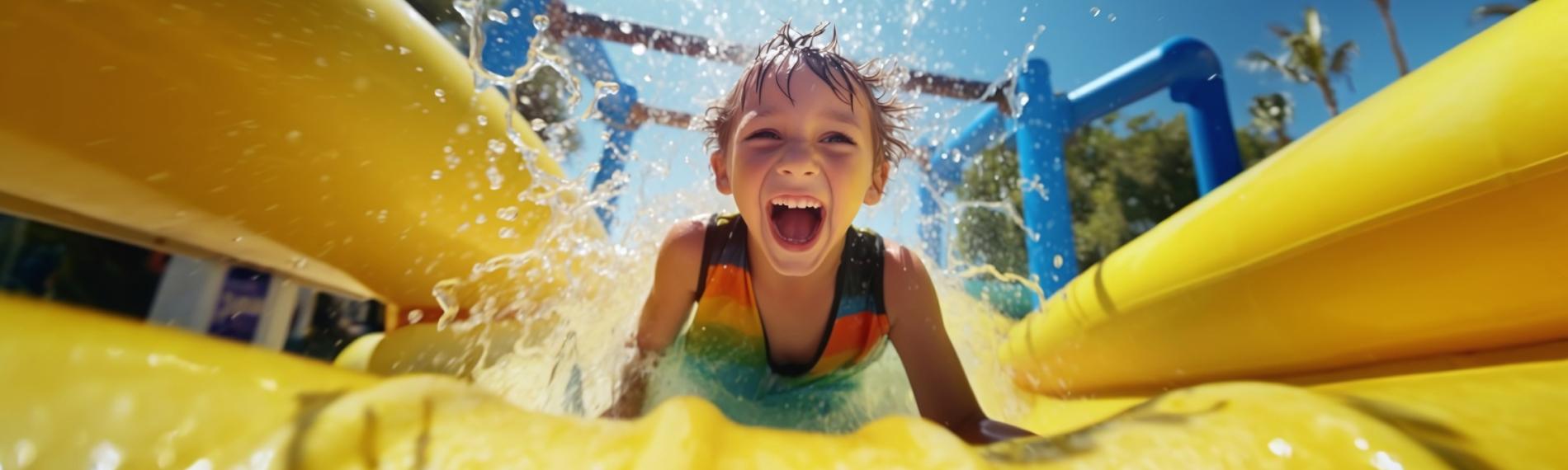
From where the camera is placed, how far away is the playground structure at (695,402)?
45 centimetres

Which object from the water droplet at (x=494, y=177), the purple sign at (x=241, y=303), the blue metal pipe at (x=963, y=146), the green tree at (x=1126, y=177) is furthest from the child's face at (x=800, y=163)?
the green tree at (x=1126, y=177)

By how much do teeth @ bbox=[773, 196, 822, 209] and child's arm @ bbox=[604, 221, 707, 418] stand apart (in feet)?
1.27

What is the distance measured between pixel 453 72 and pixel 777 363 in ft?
3.41

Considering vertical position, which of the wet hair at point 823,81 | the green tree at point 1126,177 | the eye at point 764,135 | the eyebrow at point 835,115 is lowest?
the eye at point 764,135

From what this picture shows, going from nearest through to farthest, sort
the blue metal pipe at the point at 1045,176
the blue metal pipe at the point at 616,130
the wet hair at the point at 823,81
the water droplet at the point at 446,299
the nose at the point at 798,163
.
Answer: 1. the nose at the point at 798,163
2. the wet hair at the point at 823,81
3. the water droplet at the point at 446,299
4. the blue metal pipe at the point at 1045,176
5. the blue metal pipe at the point at 616,130

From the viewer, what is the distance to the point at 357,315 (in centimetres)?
200

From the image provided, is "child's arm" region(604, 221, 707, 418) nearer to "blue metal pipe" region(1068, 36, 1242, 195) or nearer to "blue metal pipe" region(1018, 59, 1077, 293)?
"blue metal pipe" region(1018, 59, 1077, 293)

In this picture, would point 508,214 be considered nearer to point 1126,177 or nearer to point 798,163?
point 798,163

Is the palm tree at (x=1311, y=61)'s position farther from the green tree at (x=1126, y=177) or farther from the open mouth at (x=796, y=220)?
the open mouth at (x=796, y=220)

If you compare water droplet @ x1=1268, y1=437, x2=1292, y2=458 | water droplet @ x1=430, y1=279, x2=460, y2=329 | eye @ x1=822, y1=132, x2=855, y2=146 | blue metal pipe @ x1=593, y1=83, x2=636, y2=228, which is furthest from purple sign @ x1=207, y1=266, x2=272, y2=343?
blue metal pipe @ x1=593, y1=83, x2=636, y2=228

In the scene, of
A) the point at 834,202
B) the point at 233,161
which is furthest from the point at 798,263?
the point at 233,161

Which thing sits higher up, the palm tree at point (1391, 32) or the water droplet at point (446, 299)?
the palm tree at point (1391, 32)

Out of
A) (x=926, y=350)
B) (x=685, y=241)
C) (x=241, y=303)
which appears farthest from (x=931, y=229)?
(x=241, y=303)

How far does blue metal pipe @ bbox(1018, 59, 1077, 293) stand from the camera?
2805 millimetres
